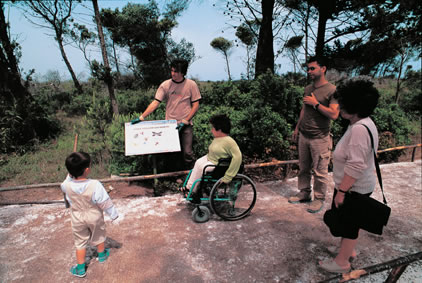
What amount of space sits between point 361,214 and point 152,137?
8.57 ft

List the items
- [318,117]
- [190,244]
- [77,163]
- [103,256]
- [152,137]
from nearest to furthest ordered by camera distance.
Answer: [77,163] < [103,256] < [190,244] < [318,117] < [152,137]

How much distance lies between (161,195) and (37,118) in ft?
21.7

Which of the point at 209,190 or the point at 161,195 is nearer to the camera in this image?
the point at 209,190

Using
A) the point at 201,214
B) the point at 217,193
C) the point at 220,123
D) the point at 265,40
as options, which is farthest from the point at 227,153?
the point at 265,40

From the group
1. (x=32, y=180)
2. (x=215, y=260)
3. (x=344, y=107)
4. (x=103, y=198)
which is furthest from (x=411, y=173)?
(x=32, y=180)

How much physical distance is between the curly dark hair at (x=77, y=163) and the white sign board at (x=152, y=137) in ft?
4.08

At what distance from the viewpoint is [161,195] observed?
12.7 ft

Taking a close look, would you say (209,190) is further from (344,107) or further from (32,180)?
(32,180)

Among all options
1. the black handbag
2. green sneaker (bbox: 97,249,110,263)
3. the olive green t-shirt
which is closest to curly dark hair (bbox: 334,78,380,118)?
the black handbag

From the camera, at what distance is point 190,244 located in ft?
8.47

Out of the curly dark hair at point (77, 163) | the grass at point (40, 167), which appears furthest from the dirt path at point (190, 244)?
the grass at point (40, 167)

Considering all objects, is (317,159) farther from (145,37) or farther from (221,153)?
(145,37)

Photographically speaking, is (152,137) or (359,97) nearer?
(359,97)

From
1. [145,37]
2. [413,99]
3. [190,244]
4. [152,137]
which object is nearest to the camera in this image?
[190,244]
